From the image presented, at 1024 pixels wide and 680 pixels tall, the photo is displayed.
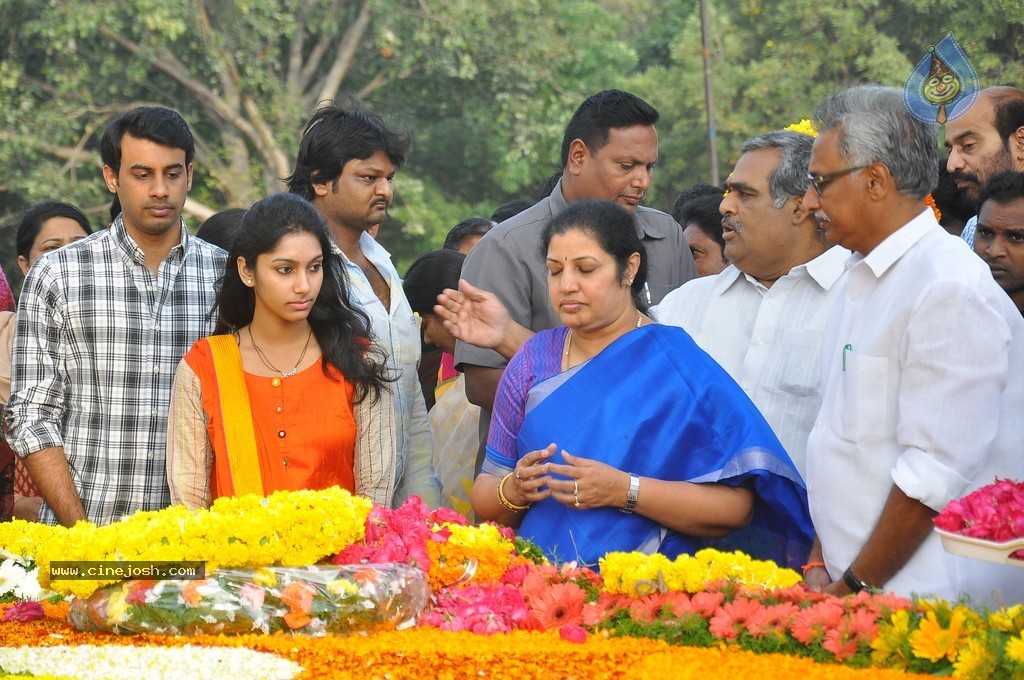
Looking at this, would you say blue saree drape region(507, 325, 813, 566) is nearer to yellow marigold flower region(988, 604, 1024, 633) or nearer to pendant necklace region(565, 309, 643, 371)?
pendant necklace region(565, 309, 643, 371)

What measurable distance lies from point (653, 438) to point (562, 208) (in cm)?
139

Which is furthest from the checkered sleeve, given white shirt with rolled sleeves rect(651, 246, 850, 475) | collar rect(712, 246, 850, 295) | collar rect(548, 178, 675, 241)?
collar rect(712, 246, 850, 295)

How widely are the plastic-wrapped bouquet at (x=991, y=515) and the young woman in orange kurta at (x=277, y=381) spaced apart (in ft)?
6.30

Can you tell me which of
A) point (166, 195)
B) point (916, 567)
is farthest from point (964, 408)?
point (166, 195)

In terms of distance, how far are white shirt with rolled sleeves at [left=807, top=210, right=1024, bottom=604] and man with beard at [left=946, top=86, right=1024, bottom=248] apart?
2007mm

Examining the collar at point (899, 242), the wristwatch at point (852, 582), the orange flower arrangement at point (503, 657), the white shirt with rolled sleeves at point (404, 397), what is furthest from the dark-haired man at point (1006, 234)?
the white shirt with rolled sleeves at point (404, 397)

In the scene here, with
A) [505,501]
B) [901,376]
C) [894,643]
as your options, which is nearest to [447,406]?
[505,501]

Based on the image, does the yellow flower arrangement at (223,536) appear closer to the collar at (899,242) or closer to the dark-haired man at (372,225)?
the dark-haired man at (372,225)

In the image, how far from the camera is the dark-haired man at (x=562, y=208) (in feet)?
14.7

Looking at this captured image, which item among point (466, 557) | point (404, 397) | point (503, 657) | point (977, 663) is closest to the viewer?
point (977, 663)

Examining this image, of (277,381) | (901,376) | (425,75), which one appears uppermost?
(425,75)

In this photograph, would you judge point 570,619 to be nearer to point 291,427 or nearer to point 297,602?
point 297,602

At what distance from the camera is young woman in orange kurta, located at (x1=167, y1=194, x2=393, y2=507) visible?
3.74 meters

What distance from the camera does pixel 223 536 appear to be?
3.08m
